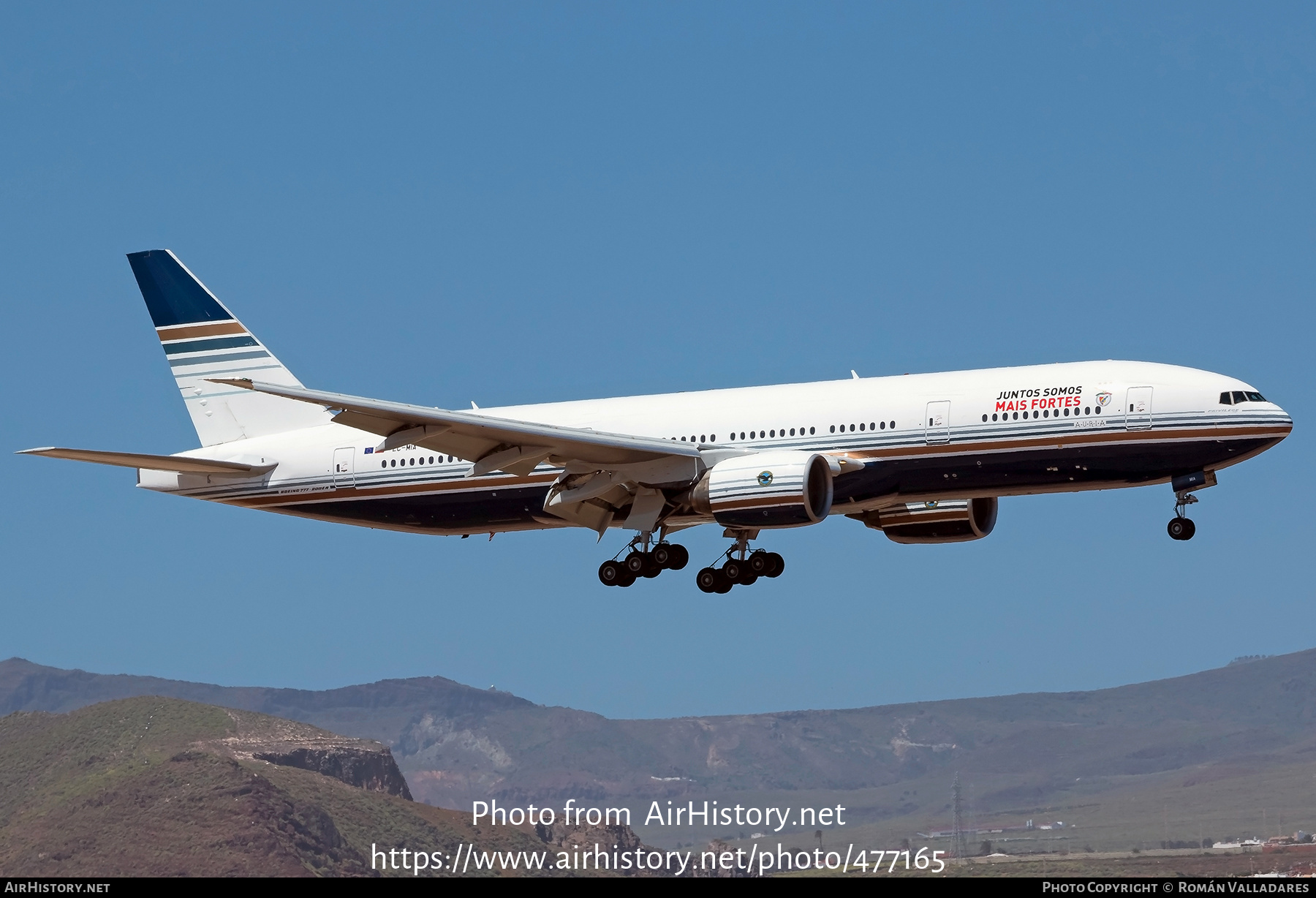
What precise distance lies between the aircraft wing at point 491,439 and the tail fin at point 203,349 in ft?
32.8

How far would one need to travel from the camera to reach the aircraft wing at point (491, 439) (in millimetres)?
42375

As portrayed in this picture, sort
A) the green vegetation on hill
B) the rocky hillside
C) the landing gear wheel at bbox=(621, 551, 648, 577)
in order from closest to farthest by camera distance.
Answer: the landing gear wheel at bbox=(621, 551, 648, 577)
the green vegetation on hill
the rocky hillside

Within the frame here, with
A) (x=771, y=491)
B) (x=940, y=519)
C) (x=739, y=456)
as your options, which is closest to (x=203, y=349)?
(x=739, y=456)

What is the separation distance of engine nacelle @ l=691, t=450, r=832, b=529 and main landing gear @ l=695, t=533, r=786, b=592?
3.99 m

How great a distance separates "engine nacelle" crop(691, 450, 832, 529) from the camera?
1692 inches

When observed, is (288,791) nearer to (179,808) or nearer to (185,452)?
(179,808)

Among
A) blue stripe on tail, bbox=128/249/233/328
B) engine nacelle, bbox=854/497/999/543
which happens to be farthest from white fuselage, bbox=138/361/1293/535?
blue stripe on tail, bbox=128/249/233/328

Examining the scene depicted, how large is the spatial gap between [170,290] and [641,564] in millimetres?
19820

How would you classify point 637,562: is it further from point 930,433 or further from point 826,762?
point 826,762

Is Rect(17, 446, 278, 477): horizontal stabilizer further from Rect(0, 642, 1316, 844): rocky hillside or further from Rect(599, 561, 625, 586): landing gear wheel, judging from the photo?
Rect(0, 642, 1316, 844): rocky hillside

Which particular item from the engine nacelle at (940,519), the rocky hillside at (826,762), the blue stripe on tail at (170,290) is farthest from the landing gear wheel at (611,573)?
the rocky hillside at (826,762)

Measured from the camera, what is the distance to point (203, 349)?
56.4m
